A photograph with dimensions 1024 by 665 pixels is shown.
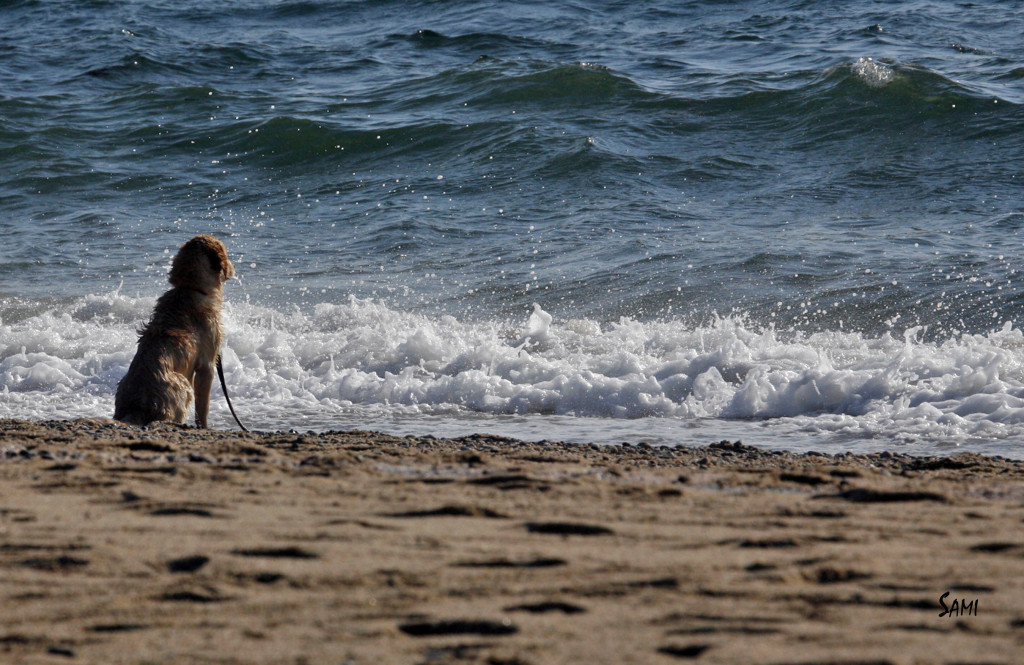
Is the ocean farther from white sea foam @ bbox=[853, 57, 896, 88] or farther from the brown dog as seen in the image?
the brown dog

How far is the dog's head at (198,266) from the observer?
22.7 ft

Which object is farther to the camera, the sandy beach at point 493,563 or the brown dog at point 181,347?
the brown dog at point 181,347

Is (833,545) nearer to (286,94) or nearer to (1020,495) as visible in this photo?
(1020,495)

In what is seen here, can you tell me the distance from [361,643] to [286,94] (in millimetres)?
17376

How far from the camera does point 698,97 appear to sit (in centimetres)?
1641

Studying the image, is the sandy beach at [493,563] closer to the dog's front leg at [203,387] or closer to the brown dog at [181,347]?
the brown dog at [181,347]

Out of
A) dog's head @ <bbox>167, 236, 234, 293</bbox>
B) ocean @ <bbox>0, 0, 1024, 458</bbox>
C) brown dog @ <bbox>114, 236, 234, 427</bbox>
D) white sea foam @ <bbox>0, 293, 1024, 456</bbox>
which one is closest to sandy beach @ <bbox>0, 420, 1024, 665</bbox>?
brown dog @ <bbox>114, 236, 234, 427</bbox>

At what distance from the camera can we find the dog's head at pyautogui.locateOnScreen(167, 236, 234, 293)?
6.91 meters

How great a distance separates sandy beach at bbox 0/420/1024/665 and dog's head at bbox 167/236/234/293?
2.34 meters

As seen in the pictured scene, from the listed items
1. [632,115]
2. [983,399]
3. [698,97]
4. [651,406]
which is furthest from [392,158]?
[983,399]

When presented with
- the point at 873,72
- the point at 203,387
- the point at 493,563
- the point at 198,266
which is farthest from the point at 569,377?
the point at 873,72

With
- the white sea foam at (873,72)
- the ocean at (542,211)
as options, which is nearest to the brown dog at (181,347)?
the ocean at (542,211)

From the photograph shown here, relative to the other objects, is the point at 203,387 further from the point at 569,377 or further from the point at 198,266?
the point at 569,377

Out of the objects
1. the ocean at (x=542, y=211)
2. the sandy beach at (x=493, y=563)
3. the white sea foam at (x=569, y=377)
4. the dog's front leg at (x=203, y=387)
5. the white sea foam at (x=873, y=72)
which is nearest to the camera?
the sandy beach at (x=493, y=563)
